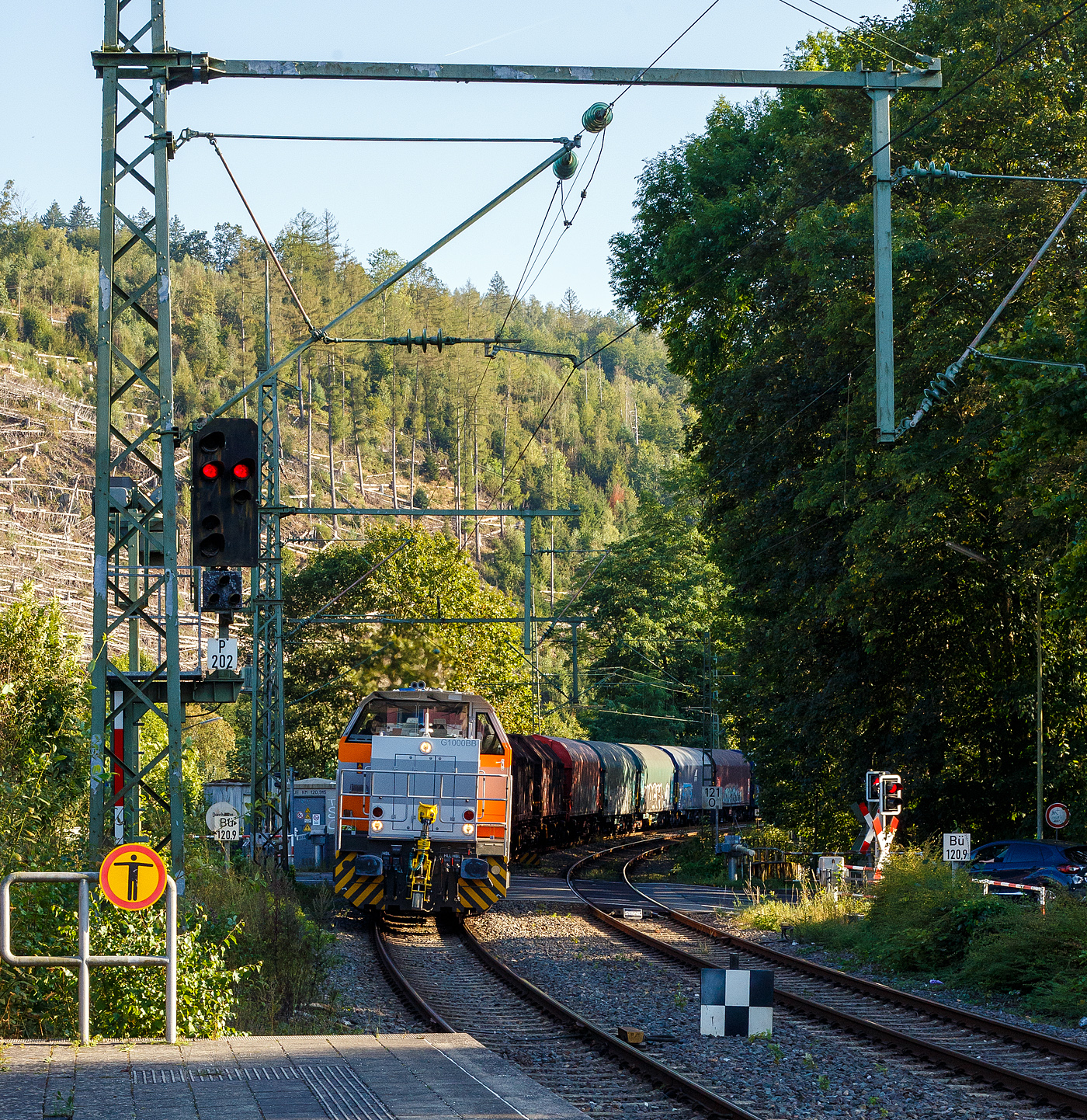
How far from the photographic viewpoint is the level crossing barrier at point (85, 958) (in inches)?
356

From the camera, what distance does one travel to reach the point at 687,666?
235 ft

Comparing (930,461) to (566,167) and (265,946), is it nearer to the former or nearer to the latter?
(566,167)

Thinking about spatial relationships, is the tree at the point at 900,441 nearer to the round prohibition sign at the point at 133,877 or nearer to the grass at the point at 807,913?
the grass at the point at 807,913

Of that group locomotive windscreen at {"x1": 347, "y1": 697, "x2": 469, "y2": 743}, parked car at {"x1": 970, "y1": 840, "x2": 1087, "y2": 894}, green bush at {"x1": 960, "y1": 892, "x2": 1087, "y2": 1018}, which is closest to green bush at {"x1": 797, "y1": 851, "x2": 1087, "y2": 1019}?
green bush at {"x1": 960, "y1": 892, "x2": 1087, "y2": 1018}

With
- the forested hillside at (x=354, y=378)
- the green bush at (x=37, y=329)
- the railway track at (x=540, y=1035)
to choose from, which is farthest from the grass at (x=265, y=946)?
the green bush at (x=37, y=329)

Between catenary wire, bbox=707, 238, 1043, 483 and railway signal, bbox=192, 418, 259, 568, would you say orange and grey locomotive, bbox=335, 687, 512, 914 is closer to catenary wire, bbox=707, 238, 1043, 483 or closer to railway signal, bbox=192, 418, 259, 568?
railway signal, bbox=192, 418, 259, 568

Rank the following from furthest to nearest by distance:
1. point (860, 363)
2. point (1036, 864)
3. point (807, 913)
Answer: point (860, 363), point (1036, 864), point (807, 913)

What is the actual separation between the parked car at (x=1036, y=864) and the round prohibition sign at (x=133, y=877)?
16845 mm

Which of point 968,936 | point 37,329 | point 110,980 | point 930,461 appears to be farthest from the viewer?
point 37,329

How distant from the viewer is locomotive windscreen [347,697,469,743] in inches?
827

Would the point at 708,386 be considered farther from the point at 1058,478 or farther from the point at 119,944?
the point at 119,944

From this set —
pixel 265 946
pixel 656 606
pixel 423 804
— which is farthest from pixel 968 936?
pixel 656 606

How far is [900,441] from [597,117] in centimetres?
1297

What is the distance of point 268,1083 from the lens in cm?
838
